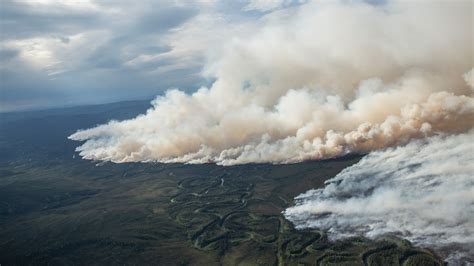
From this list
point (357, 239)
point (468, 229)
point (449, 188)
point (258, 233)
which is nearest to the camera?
point (468, 229)

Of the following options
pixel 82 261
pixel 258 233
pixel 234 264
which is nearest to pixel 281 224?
pixel 258 233

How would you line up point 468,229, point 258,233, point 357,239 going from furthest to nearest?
1. point 258,233
2. point 357,239
3. point 468,229

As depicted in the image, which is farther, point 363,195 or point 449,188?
point 363,195

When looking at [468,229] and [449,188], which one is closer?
[468,229]

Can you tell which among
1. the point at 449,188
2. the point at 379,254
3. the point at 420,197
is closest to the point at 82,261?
the point at 379,254

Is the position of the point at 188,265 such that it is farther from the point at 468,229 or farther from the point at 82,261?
the point at 468,229

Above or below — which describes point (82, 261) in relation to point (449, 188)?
below

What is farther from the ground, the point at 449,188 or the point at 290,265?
the point at 449,188

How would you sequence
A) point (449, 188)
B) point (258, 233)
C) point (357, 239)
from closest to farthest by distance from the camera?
point (357, 239), point (449, 188), point (258, 233)

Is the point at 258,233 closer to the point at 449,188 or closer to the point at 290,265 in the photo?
the point at 290,265
